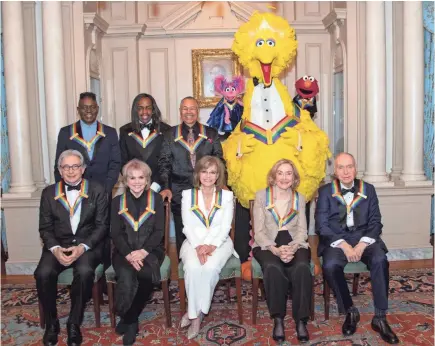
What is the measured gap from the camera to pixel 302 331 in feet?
9.86

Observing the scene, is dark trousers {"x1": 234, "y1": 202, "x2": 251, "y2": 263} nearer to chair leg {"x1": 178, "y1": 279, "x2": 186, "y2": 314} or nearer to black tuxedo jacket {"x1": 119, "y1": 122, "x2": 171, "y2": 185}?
black tuxedo jacket {"x1": 119, "y1": 122, "x2": 171, "y2": 185}

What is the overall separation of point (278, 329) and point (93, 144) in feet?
6.50

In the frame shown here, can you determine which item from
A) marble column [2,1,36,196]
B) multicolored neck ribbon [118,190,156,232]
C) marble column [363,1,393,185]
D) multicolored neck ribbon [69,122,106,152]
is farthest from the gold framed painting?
multicolored neck ribbon [118,190,156,232]

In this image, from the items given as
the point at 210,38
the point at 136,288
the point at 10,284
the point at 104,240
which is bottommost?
the point at 10,284

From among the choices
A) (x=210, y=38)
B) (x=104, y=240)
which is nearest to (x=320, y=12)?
(x=210, y=38)

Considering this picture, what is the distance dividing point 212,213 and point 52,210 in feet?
3.51

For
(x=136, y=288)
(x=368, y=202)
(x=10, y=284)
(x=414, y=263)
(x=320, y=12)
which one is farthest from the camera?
(x=320, y=12)

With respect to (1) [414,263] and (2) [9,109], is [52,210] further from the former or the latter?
(1) [414,263]

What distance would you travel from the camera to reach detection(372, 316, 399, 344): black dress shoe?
116 inches

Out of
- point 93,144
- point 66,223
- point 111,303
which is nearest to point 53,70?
point 93,144

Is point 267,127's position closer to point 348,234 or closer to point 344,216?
point 344,216

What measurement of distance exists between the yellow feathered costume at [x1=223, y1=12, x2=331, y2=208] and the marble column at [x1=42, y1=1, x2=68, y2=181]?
6.19 ft

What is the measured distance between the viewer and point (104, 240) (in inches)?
135

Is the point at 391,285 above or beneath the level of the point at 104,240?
beneath
